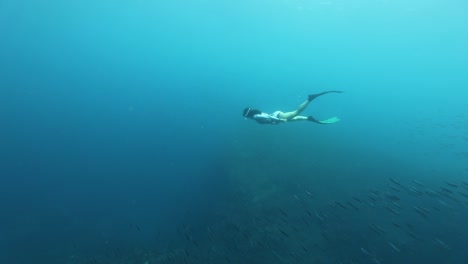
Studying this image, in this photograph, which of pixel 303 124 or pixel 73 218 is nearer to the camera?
pixel 73 218

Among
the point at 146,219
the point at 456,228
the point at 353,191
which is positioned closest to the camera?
the point at 456,228

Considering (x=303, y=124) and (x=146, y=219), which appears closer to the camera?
(x=146, y=219)

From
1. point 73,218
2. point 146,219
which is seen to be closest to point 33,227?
point 73,218

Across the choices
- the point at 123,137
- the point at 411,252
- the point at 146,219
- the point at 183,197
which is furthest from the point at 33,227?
the point at 411,252

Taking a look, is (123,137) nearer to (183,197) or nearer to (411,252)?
(183,197)

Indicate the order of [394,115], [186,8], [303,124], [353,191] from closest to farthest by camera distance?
[353,191] < [303,124] < [394,115] < [186,8]

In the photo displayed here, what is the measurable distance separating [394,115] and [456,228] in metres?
30.8

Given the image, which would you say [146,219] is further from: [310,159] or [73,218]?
[310,159]

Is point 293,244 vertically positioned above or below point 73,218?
above

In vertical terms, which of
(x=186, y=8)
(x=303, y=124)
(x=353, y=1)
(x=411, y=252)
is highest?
(x=353, y=1)

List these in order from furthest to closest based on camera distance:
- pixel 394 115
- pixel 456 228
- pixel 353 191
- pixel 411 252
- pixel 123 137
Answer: pixel 394 115 < pixel 123 137 < pixel 353 191 < pixel 456 228 < pixel 411 252

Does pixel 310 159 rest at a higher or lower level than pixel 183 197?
higher

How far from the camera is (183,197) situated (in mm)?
19484

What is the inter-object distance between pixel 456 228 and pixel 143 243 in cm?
1405
